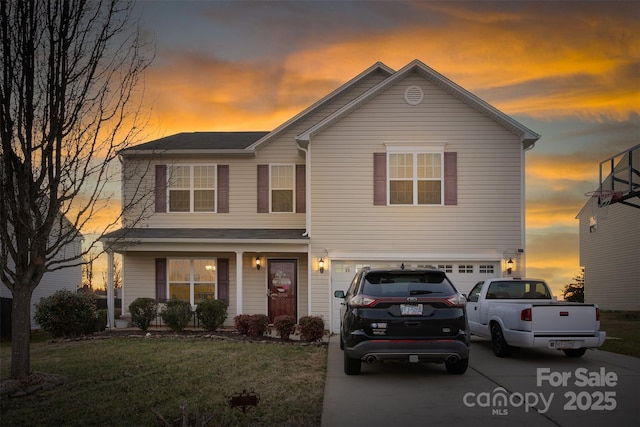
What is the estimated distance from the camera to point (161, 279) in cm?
2256

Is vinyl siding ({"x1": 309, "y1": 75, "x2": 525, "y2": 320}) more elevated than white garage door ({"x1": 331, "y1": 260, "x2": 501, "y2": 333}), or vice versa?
vinyl siding ({"x1": 309, "y1": 75, "x2": 525, "y2": 320})

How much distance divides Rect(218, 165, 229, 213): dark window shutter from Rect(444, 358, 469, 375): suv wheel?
1271 cm

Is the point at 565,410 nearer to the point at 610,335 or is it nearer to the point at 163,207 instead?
the point at 610,335

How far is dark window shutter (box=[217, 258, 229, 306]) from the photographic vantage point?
2233cm

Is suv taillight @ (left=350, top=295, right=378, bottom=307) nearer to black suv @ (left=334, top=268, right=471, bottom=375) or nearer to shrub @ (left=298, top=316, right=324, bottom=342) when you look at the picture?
black suv @ (left=334, top=268, right=471, bottom=375)

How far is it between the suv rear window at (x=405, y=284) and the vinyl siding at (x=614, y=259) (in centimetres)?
2375

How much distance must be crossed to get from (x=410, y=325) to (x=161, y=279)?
13.9 metres

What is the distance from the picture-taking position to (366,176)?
20.5 m

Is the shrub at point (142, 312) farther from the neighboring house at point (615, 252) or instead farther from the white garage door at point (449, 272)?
the neighboring house at point (615, 252)

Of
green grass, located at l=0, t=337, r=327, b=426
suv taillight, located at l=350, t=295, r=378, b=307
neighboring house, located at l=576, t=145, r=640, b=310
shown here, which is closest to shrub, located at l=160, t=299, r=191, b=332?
green grass, located at l=0, t=337, r=327, b=426

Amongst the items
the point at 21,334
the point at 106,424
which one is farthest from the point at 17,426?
the point at 21,334

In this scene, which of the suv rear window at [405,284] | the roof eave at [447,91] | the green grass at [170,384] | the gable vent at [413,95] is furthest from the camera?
the gable vent at [413,95]

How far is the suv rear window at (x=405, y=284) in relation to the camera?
10.7 meters

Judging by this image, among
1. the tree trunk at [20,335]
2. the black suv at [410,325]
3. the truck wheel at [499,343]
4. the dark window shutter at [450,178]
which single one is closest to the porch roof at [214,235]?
the dark window shutter at [450,178]
